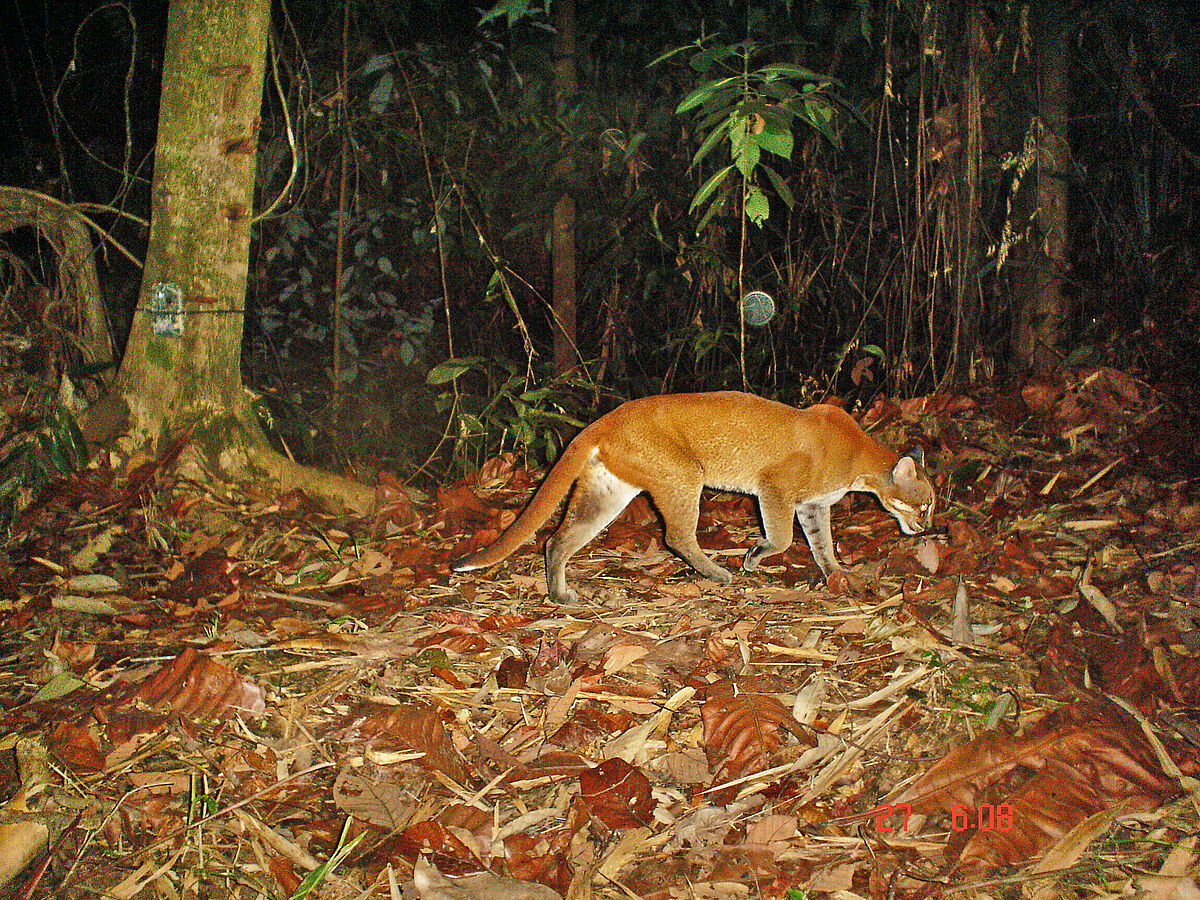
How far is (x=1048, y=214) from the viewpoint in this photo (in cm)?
606

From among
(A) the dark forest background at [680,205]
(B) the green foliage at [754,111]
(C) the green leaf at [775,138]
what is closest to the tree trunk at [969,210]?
(A) the dark forest background at [680,205]

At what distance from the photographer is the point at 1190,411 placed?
504cm

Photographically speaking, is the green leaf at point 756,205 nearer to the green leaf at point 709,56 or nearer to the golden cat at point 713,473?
the green leaf at point 709,56

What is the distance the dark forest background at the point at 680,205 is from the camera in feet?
18.2

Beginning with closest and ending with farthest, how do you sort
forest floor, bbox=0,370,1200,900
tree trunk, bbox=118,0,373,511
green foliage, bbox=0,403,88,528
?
1. forest floor, bbox=0,370,1200,900
2. green foliage, bbox=0,403,88,528
3. tree trunk, bbox=118,0,373,511

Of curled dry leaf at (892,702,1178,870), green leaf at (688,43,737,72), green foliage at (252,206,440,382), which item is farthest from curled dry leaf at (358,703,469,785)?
green foliage at (252,206,440,382)

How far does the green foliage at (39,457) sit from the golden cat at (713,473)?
1.96 m

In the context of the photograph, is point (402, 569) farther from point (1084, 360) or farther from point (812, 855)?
point (1084, 360)

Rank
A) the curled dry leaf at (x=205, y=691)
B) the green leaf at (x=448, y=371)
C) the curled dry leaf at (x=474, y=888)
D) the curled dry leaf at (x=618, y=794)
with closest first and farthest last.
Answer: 1. the curled dry leaf at (x=474, y=888)
2. the curled dry leaf at (x=618, y=794)
3. the curled dry leaf at (x=205, y=691)
4. the green leaf at (x=448, y=371)

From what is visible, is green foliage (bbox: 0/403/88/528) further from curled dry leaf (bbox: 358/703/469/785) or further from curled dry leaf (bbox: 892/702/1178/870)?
curled dry leaf (bbox: 892/702/1178/870)

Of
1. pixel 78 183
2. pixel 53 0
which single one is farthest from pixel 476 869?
pixel 53 0

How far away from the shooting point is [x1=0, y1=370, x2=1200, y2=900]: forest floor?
91.1 inches

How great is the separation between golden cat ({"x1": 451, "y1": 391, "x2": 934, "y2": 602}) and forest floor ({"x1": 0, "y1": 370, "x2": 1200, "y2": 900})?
195 mm
